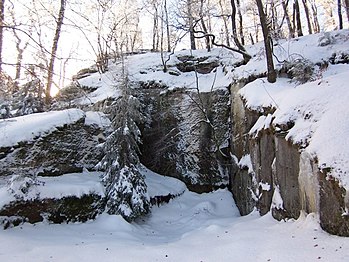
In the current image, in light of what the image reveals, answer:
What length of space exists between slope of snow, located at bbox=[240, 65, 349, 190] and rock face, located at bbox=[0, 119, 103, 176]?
553cm

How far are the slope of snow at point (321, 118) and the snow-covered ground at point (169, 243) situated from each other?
3.41 feet

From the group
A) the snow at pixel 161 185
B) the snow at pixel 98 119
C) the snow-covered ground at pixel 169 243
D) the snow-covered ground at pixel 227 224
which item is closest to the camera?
the snow-covered ground at pixel 169 243

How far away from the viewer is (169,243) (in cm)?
677

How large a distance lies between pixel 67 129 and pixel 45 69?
256 inches

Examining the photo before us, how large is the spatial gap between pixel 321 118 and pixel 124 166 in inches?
225

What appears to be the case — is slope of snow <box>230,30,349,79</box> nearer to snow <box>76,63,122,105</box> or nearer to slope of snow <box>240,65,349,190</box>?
slope of snow <box>240,65,349,190</box>

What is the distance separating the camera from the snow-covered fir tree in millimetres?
8727

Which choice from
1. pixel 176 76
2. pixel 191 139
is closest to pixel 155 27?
pixel 176 76

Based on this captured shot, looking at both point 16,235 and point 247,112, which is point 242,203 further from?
point 16,235

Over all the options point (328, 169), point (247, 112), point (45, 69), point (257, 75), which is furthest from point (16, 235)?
point (257, 75)

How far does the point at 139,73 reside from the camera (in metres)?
15.4

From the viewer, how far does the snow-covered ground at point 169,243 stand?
14.4ft

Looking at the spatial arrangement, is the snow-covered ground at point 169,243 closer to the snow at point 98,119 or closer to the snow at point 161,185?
the snow at point 161,185

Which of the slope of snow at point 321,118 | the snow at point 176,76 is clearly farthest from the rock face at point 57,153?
the slope of snow at point 321,118
